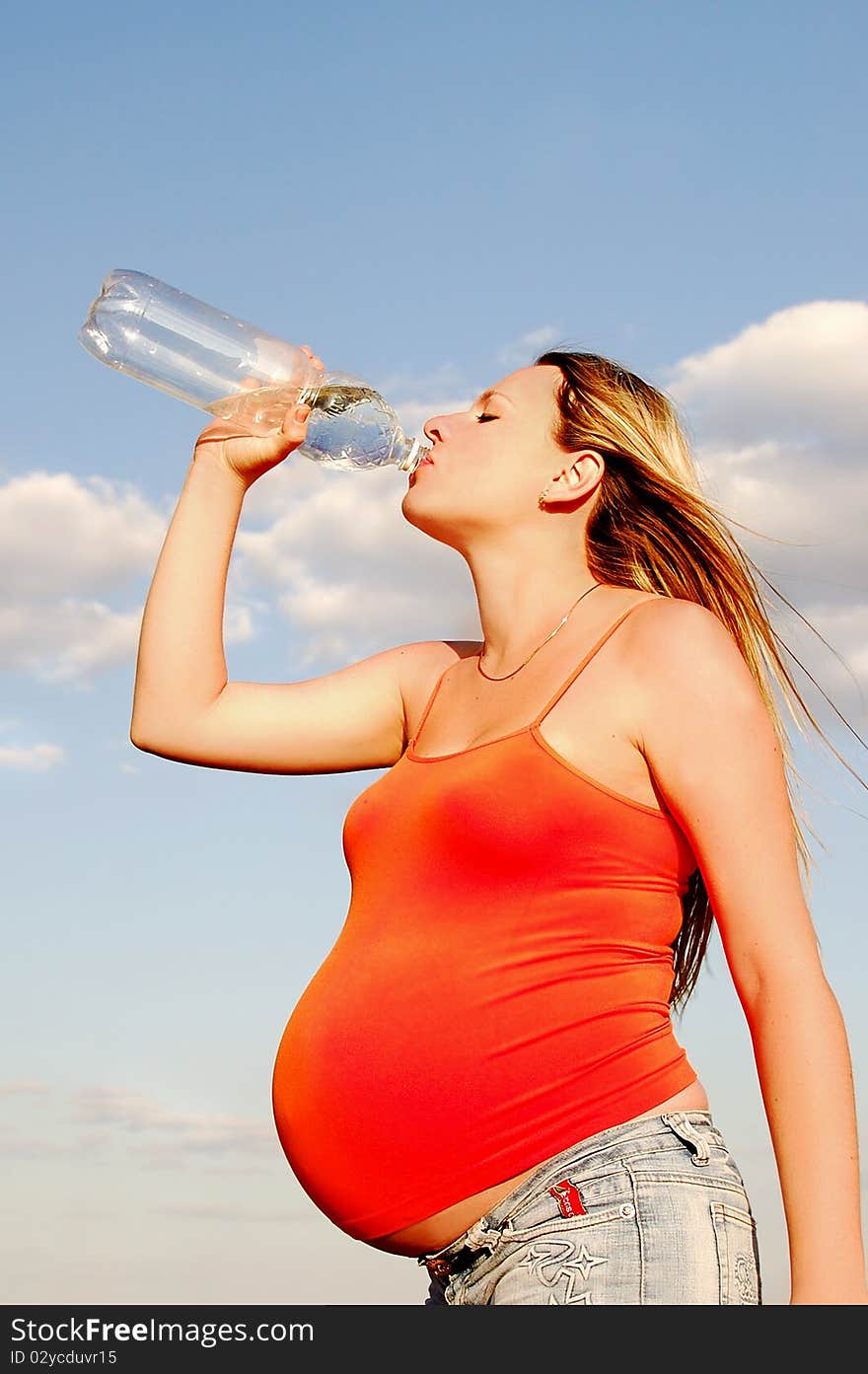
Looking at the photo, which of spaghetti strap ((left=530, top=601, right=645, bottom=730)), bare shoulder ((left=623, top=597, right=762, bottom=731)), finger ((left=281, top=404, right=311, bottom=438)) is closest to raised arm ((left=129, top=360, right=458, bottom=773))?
finger ((left=281, top=404, right=311, bottom=438))

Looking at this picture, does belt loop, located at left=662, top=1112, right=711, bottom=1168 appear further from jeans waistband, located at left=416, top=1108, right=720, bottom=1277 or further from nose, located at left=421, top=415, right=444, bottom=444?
nose, located at left=421, top=415, right=444, bottom=444

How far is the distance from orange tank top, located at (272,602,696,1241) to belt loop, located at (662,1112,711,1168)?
50 millimetres

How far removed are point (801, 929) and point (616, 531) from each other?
123cm

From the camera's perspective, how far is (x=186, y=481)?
4020 mm

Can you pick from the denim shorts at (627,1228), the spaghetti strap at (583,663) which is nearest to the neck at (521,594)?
the spaghetti strap at (583,663)

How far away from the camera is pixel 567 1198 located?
2.57 metres

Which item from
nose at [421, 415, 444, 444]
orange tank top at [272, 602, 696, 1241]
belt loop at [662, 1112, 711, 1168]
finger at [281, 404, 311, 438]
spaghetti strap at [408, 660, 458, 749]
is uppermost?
finger at [281, 404, 311, 438]

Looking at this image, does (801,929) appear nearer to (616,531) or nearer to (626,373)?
(616,531)

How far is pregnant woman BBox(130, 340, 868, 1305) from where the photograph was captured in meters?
2.54

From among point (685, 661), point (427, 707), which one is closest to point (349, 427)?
point (427, 707)

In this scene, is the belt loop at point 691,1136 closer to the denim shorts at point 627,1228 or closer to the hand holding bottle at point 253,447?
the denim shorts at point 627,1228

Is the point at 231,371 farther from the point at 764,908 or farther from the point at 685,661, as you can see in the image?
the point at 764,908

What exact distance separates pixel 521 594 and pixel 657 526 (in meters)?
0.41
